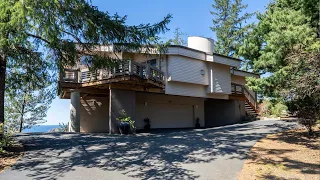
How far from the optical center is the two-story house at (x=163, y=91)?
14477 millimetres

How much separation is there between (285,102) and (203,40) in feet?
35.9

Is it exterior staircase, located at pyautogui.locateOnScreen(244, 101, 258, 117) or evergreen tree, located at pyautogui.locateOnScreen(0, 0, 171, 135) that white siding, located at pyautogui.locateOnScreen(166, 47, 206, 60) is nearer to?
evergreen tree, located at pyautogui.locateOnScreen(0, 0, 171, 135)

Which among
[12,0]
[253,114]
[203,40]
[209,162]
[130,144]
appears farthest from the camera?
[253,114]

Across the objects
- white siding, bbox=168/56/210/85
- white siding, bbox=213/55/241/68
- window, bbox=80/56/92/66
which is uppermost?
white siding, bbox=213/55/241/68

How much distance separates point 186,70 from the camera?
1805cm

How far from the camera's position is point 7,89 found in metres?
11.4

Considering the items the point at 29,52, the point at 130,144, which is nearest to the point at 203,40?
the point at 130,144

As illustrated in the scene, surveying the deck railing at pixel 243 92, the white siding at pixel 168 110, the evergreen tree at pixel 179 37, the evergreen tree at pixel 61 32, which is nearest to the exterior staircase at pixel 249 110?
the deck railing at pixel 243 92

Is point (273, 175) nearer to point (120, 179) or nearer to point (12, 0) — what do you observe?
point (120, 179)

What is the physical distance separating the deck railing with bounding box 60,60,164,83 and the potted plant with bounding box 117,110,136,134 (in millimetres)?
2473

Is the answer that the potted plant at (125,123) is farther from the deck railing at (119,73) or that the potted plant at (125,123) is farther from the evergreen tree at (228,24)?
the evergreen tree at (228,24)

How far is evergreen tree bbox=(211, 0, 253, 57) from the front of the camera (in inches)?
1294

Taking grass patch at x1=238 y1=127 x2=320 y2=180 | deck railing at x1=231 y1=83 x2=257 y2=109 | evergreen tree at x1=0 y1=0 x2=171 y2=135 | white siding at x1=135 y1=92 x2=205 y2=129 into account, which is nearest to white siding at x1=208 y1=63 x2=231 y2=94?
deck railing at x1=231 y1=83 x2=257 y2=109

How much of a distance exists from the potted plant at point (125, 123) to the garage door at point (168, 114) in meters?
4.37
